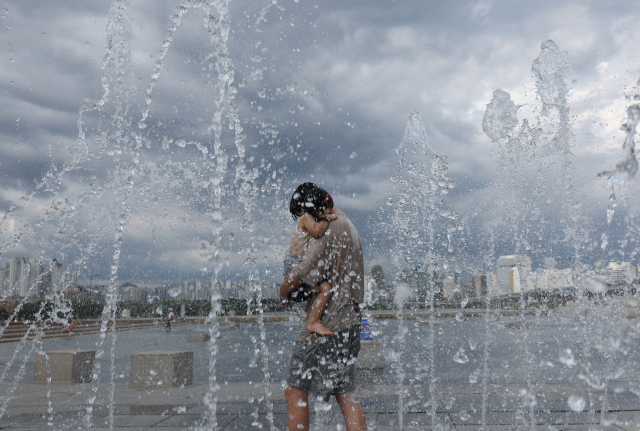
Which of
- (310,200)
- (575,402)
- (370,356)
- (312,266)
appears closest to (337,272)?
(312,266)

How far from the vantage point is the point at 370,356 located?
7.72 m

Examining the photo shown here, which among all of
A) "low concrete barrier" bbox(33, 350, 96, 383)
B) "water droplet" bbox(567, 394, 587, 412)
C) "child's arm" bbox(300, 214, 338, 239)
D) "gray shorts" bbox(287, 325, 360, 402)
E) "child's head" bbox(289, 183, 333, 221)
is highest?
"child's head" bbox(289, 183, 333, 221)

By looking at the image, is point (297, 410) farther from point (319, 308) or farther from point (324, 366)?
point (319, 308)

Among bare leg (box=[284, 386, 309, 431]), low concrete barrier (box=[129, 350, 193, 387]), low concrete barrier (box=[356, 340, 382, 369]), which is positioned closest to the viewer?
bare leg (box=[284, 386, 309, 431])

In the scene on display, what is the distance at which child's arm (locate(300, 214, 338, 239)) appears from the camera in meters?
2.70

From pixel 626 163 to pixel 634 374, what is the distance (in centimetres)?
510

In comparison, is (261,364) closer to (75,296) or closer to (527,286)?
(527,286)

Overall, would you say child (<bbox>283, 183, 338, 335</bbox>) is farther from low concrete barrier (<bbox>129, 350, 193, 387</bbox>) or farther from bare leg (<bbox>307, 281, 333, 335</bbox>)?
low concrete barrier (<bbox>129, 350, 193, 387</bbox>)

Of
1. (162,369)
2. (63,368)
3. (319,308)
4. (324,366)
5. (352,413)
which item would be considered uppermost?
(319,308)

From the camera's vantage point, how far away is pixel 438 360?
9102 mm

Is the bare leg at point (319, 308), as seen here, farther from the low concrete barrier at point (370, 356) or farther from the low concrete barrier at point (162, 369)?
the low concrete barrier at point (370, 356)

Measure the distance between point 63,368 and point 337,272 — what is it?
22.5 ft

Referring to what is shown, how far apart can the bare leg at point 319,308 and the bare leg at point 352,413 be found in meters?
0.46

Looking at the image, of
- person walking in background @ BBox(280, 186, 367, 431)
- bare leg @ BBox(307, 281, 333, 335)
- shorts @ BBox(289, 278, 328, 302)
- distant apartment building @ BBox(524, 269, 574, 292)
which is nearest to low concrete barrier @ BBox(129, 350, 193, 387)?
person walking in background @ BBox(280, 186, 367, 431)
